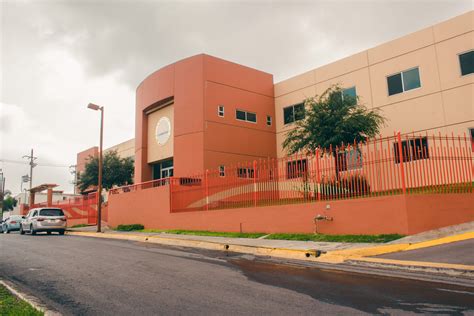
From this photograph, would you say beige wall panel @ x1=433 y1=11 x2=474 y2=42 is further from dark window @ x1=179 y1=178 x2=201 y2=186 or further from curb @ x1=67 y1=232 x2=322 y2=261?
curb @ x1=67 y1=232 x2=322 y2=261

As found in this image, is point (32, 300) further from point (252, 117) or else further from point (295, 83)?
point (295, 83)

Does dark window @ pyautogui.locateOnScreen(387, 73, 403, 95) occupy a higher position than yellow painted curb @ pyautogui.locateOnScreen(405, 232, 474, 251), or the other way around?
dark window @ pyautogui.locateOnScreen(387, 73, 403, 95)

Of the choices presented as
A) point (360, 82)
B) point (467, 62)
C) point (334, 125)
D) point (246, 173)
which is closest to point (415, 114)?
point (467, 62)

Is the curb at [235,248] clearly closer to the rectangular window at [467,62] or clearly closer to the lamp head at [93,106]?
the lamp head at [93,106]

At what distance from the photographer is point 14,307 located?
208 inches

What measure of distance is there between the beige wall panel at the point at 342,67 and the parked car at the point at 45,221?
17.6 meters

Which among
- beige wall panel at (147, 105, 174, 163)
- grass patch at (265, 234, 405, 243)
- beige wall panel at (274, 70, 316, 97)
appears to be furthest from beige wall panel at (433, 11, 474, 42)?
beige wall panel at (147, 105, 174, 163)

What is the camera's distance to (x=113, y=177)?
37219mm

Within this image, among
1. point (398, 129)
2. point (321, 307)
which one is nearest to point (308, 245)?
point (321, 307)

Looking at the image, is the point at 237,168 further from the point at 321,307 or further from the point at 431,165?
the point at 321,307

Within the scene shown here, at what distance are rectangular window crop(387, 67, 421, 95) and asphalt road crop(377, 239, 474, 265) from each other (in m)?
12.4

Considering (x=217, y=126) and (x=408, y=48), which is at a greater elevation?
(x=408, y=48)

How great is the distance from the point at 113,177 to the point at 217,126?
16.0 meters

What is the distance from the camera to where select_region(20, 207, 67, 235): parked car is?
2278cm
